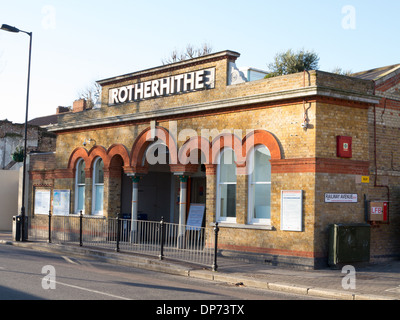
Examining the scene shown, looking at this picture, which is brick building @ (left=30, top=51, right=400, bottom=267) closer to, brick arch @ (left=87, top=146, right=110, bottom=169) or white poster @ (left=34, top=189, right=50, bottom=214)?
brick arch @ (left=87, top=146, right=110, bottom=169)

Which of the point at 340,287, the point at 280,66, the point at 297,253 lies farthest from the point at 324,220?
the point at 280,66

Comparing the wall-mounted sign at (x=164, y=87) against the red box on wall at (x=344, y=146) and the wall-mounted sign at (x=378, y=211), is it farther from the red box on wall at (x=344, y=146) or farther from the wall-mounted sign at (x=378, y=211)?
the wall-mounted sign at (x=378, y=211)

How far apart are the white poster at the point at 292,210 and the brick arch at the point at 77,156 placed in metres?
10.2

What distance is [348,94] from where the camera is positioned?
46.1ft

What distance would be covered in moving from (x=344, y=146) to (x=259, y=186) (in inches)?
113

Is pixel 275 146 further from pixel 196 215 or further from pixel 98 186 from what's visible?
pixel 98 186

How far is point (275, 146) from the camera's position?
14633 mm

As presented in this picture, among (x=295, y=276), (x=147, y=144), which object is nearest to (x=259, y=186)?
(x=295, y=276)

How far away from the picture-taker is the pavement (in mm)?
10523

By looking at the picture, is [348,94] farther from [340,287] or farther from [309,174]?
[340,287]

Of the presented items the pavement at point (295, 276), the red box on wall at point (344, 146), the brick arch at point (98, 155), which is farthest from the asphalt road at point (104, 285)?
the brick arch at point (98, 155)

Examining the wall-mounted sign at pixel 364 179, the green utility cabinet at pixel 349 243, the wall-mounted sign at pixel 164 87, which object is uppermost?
the wall-mounted sign at pixel 164 87

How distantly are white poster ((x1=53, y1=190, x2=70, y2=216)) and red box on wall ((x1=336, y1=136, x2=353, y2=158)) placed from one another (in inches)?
507

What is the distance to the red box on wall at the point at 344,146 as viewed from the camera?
1398 cm
